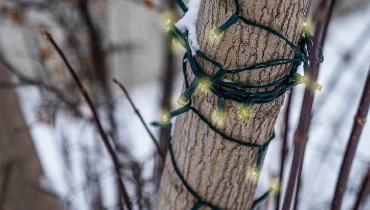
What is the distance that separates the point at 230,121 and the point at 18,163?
170cm

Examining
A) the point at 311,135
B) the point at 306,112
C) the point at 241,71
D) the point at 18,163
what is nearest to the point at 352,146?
the point at 306,112

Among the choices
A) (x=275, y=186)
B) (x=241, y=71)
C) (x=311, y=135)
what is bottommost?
(x=275, y=186)

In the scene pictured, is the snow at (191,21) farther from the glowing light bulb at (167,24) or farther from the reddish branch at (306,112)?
the reddish branch at (306,112)

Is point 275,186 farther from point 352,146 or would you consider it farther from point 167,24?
point 167,24

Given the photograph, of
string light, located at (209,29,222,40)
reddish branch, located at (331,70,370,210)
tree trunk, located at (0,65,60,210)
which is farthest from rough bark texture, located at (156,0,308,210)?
tree trunk, located at (0,65,60,210)

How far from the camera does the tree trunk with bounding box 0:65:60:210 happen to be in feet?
6.36

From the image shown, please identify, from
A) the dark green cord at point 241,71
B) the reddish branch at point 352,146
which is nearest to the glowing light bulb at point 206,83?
the dark green cord at point 241,71

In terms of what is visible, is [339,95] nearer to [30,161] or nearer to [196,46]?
[30,161]

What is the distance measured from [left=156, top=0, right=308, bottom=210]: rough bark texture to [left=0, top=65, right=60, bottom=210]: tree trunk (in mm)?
1477

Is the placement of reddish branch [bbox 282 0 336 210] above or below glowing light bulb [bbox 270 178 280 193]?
above

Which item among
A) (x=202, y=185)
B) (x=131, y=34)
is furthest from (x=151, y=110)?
(x=202, y=185)

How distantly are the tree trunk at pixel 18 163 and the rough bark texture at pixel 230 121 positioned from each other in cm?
148

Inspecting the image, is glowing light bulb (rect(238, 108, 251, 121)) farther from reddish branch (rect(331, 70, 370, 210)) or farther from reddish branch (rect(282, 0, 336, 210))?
reddish branch (rect(331, 70, 370, 210))

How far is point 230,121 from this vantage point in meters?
0.54
